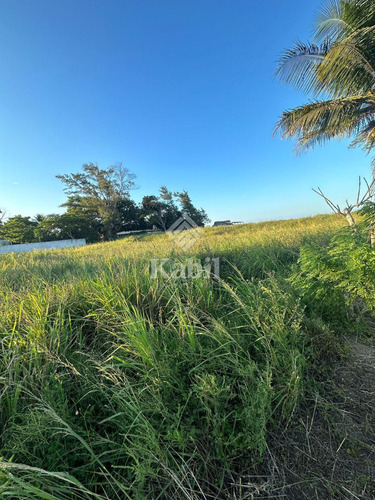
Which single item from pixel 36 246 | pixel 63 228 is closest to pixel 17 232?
pixel 63 228

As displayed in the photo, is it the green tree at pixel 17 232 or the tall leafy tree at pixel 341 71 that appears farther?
the green tree at pixel 17 232

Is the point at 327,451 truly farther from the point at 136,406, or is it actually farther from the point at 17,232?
the point at 17,232

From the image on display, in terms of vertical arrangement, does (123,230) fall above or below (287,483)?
above

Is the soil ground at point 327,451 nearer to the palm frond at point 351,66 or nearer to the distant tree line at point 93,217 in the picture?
the palm frond at point 351,66

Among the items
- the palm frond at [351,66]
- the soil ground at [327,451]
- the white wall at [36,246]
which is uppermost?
the palm frond at [351,66]

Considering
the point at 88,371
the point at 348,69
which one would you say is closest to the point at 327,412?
the point at 88,371

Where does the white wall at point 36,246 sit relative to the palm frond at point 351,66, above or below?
below

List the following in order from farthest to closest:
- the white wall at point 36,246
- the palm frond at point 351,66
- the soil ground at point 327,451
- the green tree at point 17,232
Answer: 1. the green tree at point 17,232
2. the white wall at point 36,246
3. the palm frond at point 351,66
4. the soil ground at point 327,451

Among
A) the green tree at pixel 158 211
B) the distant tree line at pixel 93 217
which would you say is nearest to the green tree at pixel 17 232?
the distant tree line at pixel 93 217

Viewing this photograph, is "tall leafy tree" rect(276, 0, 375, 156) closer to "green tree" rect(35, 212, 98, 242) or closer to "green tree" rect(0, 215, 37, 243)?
"green tree" rect(35, 212, 98, 242)

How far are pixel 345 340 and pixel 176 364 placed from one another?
4.57 feet

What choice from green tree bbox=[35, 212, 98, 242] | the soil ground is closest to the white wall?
green tree bbox=[35, 212, 98, 242]

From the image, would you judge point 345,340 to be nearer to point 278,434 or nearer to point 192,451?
point 278,434

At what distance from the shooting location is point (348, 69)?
18.9ft
